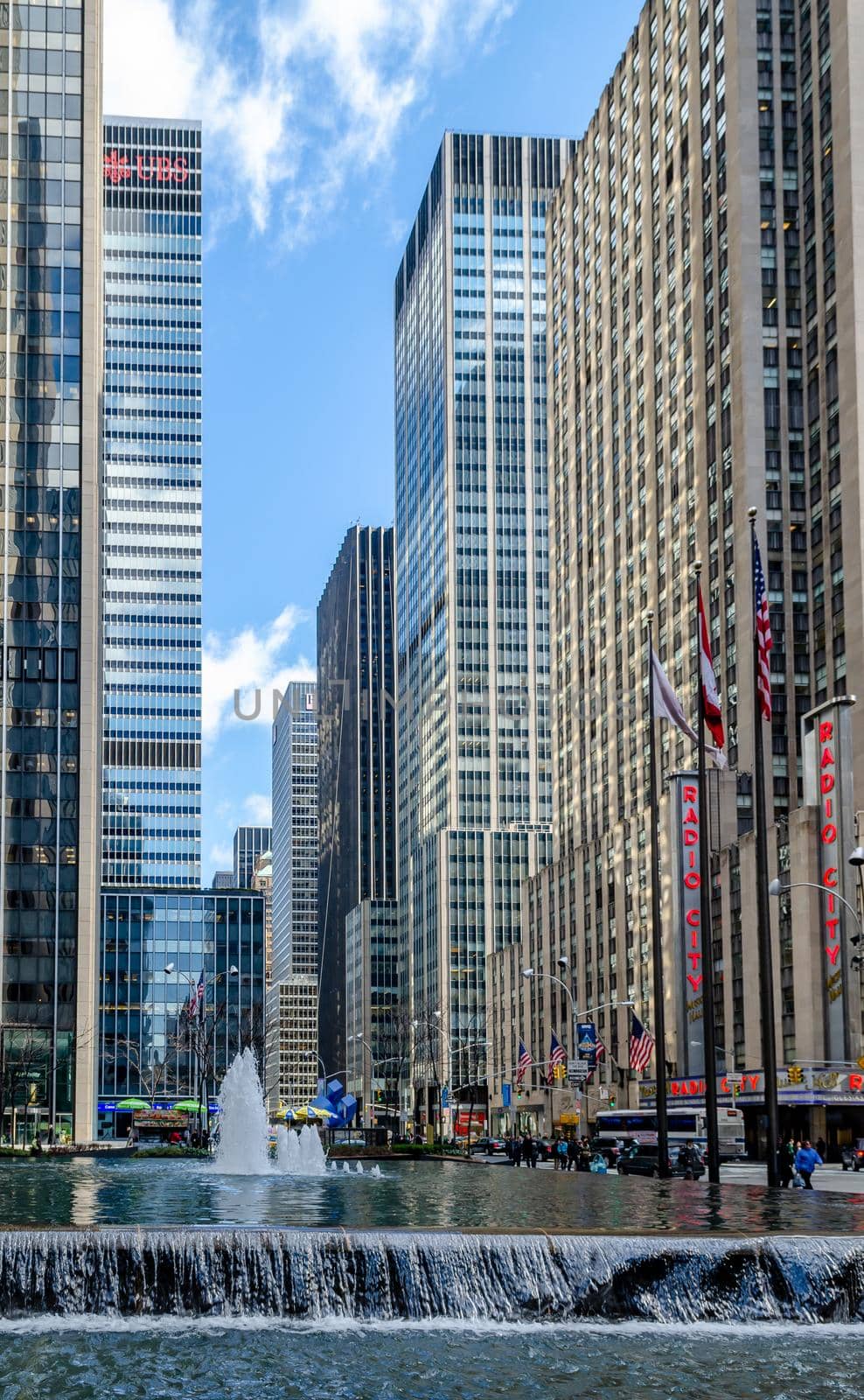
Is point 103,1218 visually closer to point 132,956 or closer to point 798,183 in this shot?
point 798,183

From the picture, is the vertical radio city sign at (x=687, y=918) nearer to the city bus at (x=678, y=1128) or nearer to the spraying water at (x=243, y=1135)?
the city bus at (x=678, y=1128)

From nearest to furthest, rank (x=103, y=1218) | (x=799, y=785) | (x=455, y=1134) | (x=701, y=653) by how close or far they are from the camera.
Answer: (x=103, y=1218) < (x=701, y=653) < (x=799, y=785) < (x=455, y=1134)

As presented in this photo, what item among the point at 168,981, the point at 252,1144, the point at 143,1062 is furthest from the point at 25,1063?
the point at 168,981

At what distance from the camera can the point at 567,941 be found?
144 metres

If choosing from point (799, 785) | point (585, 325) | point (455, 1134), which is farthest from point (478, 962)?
point (799, 785)

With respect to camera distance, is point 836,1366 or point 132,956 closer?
point 836,1366

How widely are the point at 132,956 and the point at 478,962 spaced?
142 ft

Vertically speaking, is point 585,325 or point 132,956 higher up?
point 585,325

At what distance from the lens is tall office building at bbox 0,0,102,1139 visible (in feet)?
363

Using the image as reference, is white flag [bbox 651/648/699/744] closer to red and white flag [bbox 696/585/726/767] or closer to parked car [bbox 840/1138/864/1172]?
red and white flag [bbox 696/585/726/767]

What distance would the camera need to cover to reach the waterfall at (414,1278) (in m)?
23.6

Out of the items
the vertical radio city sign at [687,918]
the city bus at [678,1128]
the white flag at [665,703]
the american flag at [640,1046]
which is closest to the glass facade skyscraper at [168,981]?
the vertical radio city sign at [687,918]

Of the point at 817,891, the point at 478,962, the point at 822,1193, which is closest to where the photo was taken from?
the point at 822,1193

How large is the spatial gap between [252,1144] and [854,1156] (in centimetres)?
2823
